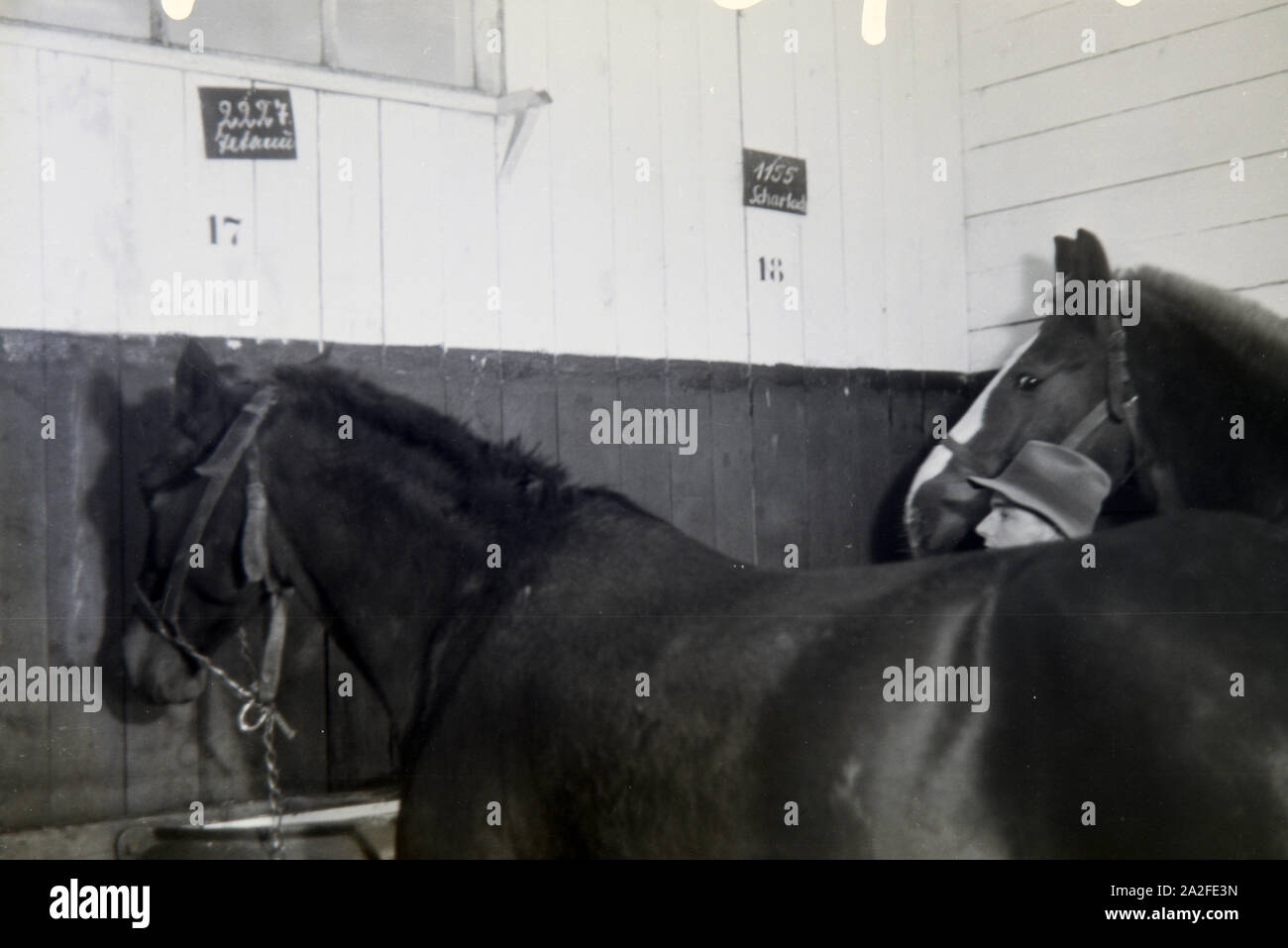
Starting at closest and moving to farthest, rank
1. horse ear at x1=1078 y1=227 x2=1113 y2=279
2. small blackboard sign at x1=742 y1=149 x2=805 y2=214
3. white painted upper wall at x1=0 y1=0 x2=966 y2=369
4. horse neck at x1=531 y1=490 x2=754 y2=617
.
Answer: horse neck at x1=531 y1=490 x2=754 y2=617 → white painted upper wall at x1=0 y1=0 x2=966 y2=369 → horse ear at x1=1078 y1=227 x2=1113 y2=279 → small blackboard sign at x1=742 y1=149 x2=805 y2=214

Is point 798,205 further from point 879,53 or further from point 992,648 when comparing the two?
point 992,648

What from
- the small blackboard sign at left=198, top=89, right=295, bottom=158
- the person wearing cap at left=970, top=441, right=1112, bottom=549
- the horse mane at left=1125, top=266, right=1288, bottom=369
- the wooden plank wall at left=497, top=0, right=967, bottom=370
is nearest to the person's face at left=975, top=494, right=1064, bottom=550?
the person wearing cap at left=970, top=441, right=1112, bottom=549

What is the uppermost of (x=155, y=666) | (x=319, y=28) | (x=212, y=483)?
(x=319, y=28)

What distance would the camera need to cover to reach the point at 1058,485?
6.86 ft

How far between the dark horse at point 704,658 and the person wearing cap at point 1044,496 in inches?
30.9

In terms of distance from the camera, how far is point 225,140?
206cm

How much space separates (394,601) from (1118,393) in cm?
142

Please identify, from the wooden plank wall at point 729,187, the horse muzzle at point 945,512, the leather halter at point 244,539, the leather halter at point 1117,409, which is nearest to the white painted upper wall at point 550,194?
the wooden plank wall at point 729,187

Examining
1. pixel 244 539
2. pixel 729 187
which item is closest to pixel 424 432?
pixel 244 539

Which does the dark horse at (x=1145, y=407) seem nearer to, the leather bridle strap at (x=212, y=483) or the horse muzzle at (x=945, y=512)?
the horse muzzle at (x=945, y=512)

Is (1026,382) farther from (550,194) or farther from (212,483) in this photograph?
(212,483)

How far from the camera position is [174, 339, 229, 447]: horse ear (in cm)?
163

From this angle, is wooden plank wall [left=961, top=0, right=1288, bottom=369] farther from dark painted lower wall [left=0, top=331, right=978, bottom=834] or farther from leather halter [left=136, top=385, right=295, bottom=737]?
leather halter [left=136, top=385, right=295, bottom=737]

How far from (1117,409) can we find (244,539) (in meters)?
1.61
